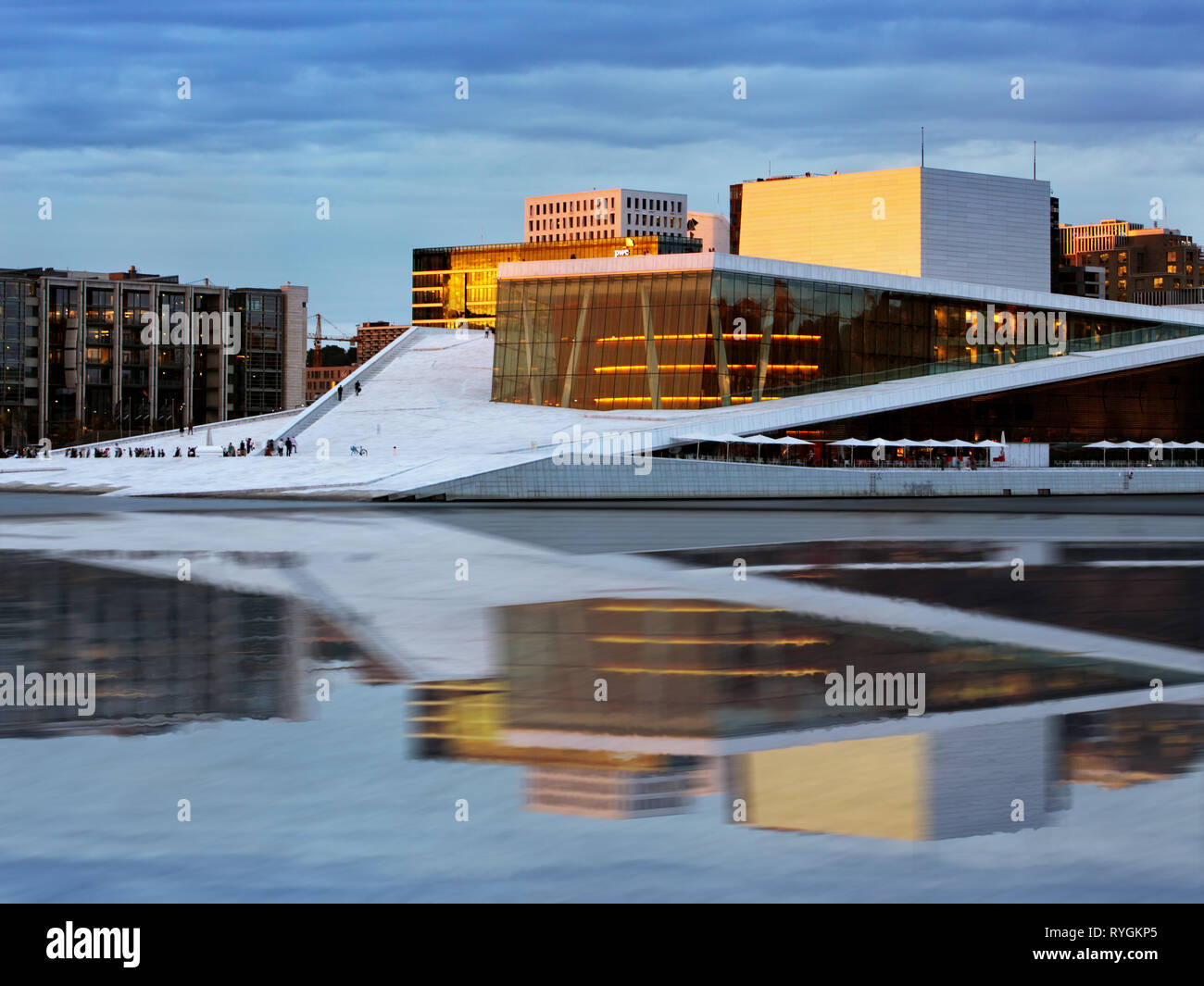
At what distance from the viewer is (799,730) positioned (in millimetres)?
8195

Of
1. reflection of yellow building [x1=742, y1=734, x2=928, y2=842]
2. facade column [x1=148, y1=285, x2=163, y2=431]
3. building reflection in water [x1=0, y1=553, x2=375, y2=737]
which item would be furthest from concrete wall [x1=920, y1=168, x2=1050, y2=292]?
reflection of yellow building [x1=742, y1=734, x2=928, y2=842]

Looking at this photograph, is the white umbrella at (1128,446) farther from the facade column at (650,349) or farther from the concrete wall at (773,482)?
the facade column at (650,349)

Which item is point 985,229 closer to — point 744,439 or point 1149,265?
point 744,439

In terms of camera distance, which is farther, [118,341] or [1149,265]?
[1149,265]

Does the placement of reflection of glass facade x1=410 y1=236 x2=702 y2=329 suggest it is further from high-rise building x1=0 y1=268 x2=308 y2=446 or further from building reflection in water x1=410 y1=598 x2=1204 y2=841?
building reflection in water x1=410 y1=598 x2=1204 y2=841

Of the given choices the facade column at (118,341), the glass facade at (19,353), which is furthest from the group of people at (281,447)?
the facade column at (118,341)

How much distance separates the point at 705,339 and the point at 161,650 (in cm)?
5057

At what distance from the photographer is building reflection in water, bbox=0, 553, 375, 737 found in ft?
28.7

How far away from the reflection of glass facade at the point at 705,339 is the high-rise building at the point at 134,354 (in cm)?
6659

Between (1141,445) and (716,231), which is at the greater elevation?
(716,231)

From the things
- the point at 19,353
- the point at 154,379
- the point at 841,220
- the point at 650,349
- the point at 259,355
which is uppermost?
the point at 841,220

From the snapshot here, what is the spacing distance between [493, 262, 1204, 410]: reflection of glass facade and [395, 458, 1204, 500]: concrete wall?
8722 millimetres

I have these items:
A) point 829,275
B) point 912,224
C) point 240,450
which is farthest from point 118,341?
point 829,275

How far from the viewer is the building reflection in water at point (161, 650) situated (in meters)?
8.73
